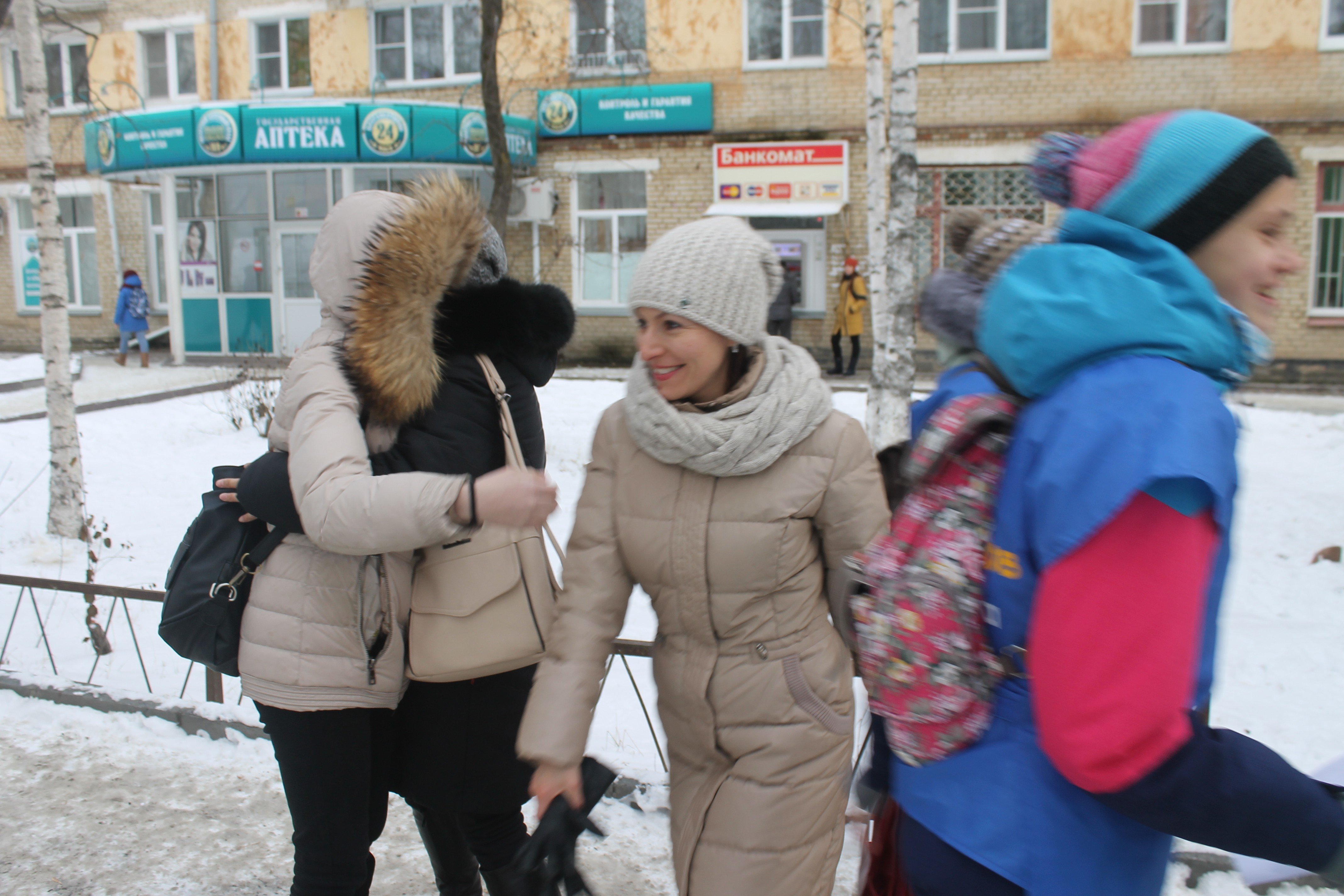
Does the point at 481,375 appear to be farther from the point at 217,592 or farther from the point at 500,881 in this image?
the point at 500,881

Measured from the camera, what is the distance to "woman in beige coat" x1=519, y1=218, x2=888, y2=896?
161 centimetres

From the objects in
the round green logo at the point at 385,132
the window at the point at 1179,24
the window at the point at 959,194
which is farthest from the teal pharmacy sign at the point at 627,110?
the window at the point at 1179,24

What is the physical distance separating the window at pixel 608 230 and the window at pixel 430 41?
9.60 ft

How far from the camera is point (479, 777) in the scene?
206cm

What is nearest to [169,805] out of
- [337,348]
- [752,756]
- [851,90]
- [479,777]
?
[479,777]

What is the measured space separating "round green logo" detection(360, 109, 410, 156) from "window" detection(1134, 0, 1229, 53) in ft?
35.0

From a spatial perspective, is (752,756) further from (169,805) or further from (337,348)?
(169,805)

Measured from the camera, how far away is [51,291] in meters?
6.13

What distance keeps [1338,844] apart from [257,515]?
1.74m

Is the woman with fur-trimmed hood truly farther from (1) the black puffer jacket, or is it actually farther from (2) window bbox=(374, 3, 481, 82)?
(2) window bbox=(374, 3, 481, 82)

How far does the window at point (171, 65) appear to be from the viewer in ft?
56.6

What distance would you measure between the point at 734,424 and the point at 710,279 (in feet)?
0.84

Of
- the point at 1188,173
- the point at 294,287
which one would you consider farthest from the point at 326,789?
the point at 294,287

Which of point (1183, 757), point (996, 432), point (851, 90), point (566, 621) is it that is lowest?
point (566, 621)
